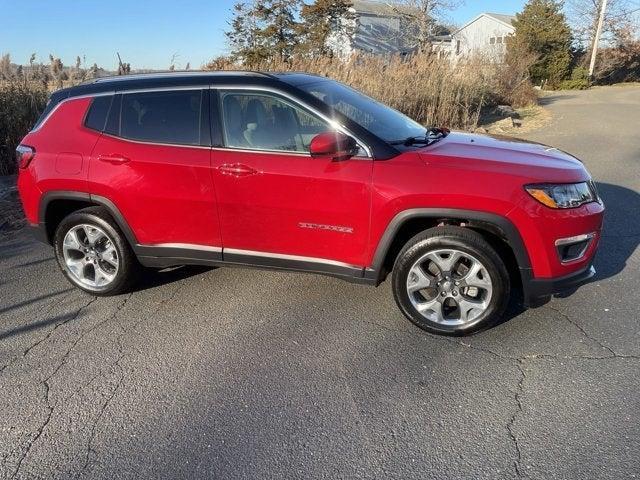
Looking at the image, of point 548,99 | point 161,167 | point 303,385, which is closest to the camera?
point 303,385

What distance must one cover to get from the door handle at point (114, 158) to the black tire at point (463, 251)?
229 cm

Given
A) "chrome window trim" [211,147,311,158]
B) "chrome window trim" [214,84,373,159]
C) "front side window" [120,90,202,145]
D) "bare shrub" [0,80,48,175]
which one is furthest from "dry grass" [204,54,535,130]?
"chrome window trim" [211,147,311,158]

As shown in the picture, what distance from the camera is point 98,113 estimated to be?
4125mm

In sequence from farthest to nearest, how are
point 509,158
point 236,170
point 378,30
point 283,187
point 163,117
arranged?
point 378,30 < point 163,117 < point 236,170 < point 283,187 < point 509,158

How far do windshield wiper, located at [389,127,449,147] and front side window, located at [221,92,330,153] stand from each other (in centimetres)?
62

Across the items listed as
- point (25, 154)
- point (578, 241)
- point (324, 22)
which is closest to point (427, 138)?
point (578, 241)

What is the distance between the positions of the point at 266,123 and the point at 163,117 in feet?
2.91

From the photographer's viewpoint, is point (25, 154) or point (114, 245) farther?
point (25, 154)

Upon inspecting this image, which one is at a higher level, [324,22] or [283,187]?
[324,22]

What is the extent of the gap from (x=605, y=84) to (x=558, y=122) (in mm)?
25989

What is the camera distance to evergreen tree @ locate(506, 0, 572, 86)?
32344 millimetres

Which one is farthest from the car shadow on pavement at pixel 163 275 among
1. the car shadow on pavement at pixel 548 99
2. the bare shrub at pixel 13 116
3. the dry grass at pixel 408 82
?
the car shadow on pavement at pixel 548 99

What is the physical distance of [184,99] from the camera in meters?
3.90

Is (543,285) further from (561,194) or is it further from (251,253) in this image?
(251,253)
